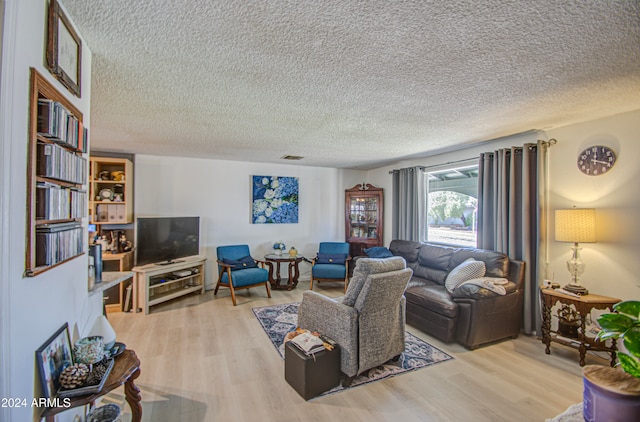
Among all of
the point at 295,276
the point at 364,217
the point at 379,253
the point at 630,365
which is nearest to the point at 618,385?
the point at 630,365

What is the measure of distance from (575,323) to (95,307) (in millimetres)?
4237

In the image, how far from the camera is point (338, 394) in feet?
7.43

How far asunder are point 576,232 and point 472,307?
47.5 inches

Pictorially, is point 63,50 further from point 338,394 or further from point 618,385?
point 338,394

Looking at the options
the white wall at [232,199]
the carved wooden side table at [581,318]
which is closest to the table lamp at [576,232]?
the carved wooden side table at [581,318]

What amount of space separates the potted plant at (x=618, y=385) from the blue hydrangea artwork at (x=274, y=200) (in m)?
5.05

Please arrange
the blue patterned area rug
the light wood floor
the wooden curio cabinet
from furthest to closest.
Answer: the wooden curio cabinet → the blue patterned area rug → the light wood floor

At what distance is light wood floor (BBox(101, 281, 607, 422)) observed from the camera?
6.72ft

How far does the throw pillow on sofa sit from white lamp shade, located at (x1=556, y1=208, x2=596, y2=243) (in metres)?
0.80

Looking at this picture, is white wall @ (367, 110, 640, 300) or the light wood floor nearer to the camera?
the light wood floor

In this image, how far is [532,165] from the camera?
3.35m

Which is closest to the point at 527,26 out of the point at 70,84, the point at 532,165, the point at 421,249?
the point at 70,84

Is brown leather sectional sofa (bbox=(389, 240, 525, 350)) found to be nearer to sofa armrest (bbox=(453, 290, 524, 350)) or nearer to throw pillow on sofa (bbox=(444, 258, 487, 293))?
sofa armrest (bbox=(453, 290, 524, 350))

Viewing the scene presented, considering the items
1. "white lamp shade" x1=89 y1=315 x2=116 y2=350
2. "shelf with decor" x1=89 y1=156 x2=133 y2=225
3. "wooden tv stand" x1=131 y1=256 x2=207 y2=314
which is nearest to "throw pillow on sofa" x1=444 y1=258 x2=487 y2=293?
"white lamp shade" x1=89 y1=315 x2=116 y2=350
